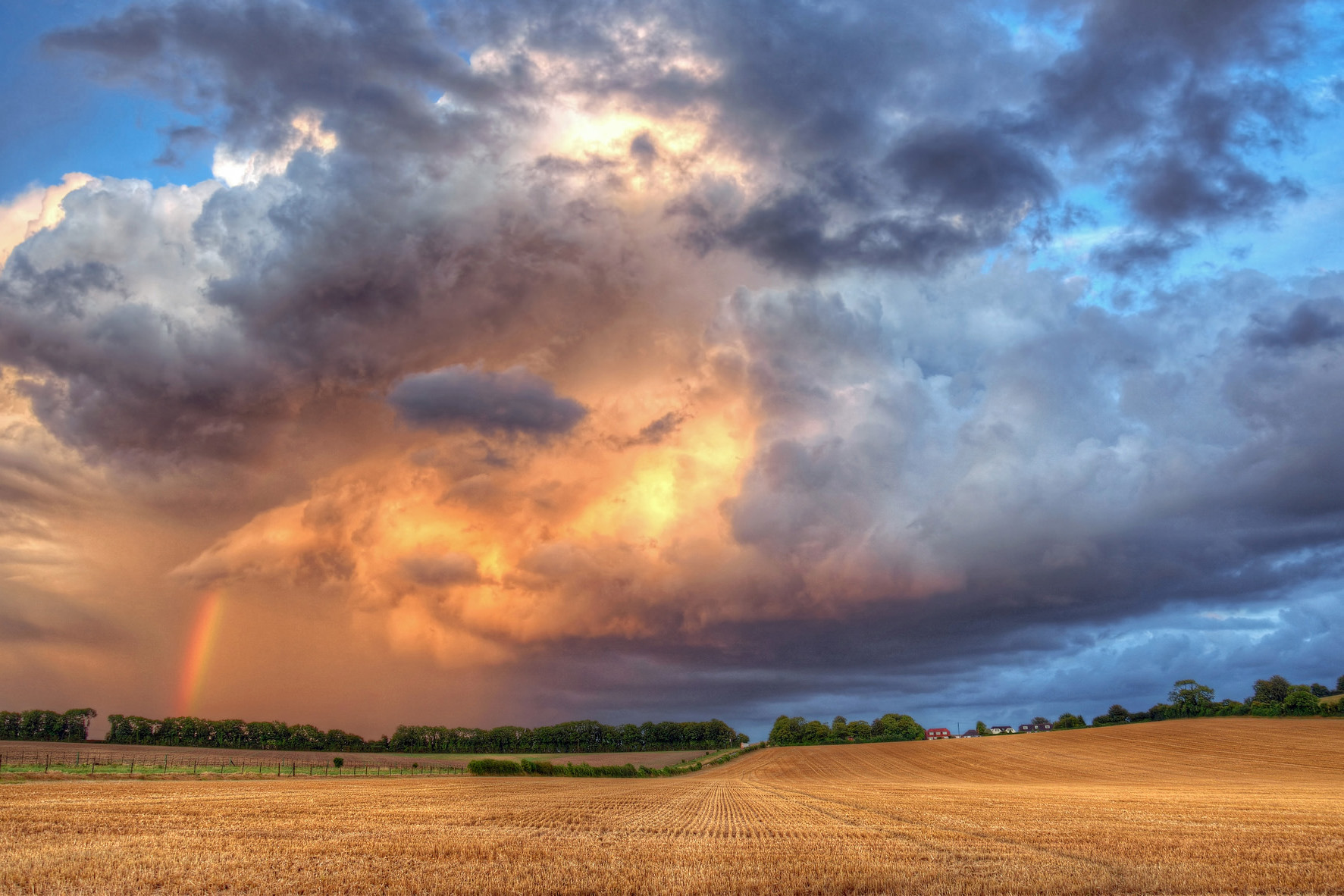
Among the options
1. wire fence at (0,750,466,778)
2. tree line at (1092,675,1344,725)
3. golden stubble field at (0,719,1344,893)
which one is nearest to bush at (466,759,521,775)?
wire fence at (0,750,466,778)

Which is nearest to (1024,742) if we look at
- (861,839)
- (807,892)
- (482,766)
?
(482,766)

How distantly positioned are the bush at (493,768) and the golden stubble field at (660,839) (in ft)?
112

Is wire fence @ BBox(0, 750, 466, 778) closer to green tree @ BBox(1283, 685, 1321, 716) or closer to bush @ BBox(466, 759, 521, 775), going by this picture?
bush @ BBox(466, 759, 521, 775)

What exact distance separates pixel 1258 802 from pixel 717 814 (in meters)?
31.3

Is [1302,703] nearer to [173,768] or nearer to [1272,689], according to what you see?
[1272,689]

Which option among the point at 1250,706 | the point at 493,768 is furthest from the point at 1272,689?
the point at 493,768

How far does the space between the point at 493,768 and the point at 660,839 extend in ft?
246

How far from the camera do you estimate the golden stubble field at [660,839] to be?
64.8 feet

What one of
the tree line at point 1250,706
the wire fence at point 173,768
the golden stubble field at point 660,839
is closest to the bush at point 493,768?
the wire fence at point 173,768

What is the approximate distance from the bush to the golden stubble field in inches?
1343

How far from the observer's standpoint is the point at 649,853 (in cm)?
2464

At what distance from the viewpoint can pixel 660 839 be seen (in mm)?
28641

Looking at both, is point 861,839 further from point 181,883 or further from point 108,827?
point 108,827

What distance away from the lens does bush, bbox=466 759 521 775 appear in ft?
313
